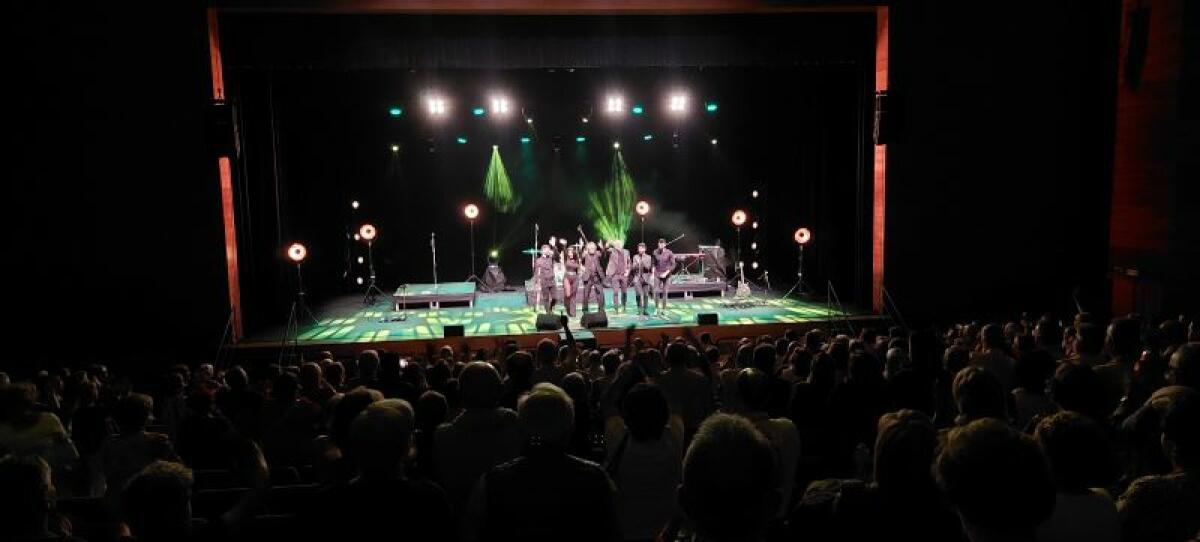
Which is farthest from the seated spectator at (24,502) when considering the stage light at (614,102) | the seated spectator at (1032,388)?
the stage light at (614,102)

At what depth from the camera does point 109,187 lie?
11039mm

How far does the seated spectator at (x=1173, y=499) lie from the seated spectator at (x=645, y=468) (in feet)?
4.82

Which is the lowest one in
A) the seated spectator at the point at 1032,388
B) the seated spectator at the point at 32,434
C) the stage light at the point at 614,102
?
the seated spectator at the point at 32,434

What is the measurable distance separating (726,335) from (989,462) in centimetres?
1034

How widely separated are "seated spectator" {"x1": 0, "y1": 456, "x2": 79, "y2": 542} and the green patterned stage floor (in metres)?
8.91

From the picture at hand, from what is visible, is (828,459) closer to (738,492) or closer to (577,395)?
(577,395)

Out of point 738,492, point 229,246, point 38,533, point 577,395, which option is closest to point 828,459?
point 577,395

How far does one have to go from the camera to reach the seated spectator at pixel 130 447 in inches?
143

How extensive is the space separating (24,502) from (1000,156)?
42.8 ft

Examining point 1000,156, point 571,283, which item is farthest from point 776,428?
point 1000,156

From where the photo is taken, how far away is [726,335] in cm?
1207

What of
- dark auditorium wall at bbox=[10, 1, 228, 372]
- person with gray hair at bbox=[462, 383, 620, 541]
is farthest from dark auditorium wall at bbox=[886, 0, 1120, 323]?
person with gray hair at bbox=[462, 383, 620, 541]

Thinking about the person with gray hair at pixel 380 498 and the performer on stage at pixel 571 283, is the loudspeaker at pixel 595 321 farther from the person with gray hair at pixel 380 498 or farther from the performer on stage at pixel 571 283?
the person with gray hair at pixel 380 498

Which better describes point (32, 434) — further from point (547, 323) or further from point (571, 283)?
A: point (571, 283)
